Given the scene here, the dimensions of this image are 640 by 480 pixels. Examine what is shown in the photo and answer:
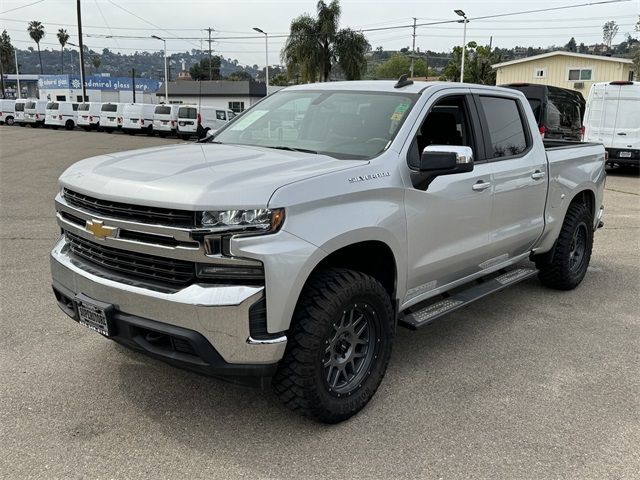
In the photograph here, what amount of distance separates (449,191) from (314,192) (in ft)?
4.34

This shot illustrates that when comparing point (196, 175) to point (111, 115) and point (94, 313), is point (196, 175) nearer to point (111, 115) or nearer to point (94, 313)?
point (94, 313)

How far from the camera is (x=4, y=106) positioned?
42.0 meters

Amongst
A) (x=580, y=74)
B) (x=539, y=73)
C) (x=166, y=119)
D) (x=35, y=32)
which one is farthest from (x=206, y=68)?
(x=580, y=74)

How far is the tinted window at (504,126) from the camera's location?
4.74 m

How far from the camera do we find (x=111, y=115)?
116ft

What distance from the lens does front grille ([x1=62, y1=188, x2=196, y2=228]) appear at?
2.87m

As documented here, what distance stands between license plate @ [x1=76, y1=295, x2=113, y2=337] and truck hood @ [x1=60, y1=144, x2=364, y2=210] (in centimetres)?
56

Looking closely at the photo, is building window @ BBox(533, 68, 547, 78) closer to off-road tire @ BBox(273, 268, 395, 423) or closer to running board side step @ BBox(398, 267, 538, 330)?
running board side step @ BBox(398, 267, 538, 330)

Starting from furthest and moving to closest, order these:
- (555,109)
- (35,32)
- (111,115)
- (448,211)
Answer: (35,32) → (111,115) → (555,109) → (448,211)

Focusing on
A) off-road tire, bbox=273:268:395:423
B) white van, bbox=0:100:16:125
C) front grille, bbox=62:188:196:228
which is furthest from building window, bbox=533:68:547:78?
front grille, bbox=62:188:196:228

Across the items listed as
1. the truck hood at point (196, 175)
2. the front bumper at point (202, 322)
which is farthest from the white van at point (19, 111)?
the front bumper at point (202, 322)

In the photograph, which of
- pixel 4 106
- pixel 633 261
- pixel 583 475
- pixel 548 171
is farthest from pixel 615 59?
pixel 4 106

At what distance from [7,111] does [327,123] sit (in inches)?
1760

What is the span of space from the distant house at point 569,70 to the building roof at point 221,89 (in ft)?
90.3
